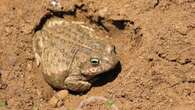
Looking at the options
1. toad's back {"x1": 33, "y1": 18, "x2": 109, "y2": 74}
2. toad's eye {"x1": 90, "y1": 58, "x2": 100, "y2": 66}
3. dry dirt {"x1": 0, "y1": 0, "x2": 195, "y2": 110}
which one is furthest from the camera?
toad's back {"x1": 33, "y1": 18, "x2": 109, "y2": 74}

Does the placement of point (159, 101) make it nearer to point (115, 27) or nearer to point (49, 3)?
point (115, 27)

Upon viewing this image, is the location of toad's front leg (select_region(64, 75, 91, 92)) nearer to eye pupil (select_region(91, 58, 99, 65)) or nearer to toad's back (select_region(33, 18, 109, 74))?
toad's back (select_region(33, 18, 109, 74))

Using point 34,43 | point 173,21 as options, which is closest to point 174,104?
point 173,21

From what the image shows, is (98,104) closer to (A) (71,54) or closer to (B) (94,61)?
(B) (94,61)

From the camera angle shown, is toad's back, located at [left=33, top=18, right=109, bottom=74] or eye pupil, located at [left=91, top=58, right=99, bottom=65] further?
toad's back, located at [left=33, top=18, right=109, bottom=74]

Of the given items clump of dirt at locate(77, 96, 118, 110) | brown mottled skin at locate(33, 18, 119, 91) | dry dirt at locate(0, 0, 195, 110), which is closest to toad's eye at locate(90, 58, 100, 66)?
brown mottled skin at locate(33, 18, 119, 91)

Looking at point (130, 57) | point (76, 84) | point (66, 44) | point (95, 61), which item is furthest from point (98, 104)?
point (66, 44)

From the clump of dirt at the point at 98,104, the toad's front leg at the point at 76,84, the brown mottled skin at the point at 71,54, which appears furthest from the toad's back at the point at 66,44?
the clump of dirt at the point at 98,104
